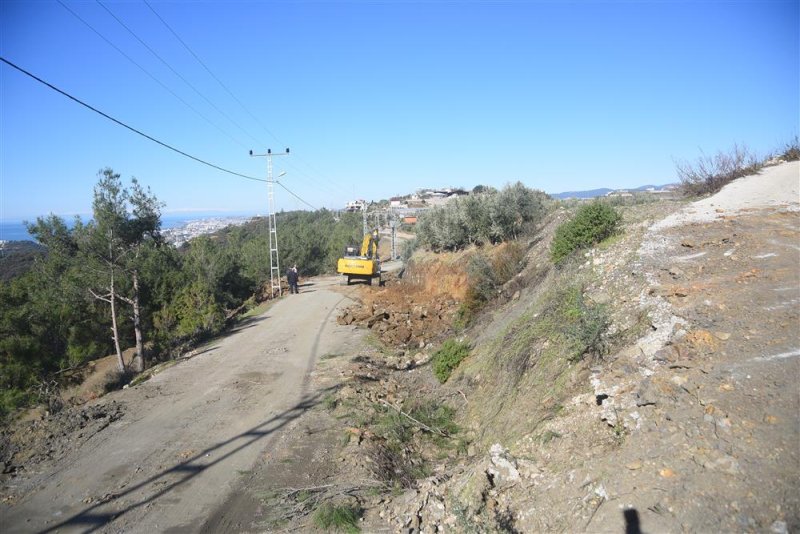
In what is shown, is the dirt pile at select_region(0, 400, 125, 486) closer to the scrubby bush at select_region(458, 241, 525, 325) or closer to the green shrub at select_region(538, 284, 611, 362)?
the green shrub at select_region(538, 284, 611, 362)

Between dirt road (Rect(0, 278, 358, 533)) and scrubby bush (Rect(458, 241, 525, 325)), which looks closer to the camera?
dirt road (Rect(0, 278, 358, 533))

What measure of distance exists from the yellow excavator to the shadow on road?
16.8m

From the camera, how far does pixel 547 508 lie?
4.29m

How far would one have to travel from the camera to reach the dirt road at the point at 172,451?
5836 mm

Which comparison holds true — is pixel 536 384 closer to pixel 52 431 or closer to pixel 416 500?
pixel 416 500

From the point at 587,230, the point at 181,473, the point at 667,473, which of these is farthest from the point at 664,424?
the point at 587,230

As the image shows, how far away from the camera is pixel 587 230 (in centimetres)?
1080

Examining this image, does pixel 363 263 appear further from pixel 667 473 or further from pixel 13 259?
pixel 13 259

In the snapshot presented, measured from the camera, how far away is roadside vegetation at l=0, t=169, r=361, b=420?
14.8m

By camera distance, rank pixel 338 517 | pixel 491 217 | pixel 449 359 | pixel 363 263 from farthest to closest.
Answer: pixel 363 263
pixel 491 217
pixel 449 359
pixel 338 517

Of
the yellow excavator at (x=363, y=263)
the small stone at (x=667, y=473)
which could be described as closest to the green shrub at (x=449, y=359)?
the small stone at (x=667, y=473)

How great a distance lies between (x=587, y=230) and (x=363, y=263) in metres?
16.9

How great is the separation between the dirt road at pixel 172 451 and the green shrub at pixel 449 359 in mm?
2749

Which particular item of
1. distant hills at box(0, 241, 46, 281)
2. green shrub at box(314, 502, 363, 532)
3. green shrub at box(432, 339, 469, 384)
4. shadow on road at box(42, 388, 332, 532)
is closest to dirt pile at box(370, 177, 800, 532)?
green shrub at box(314, 502, 363, 532)
